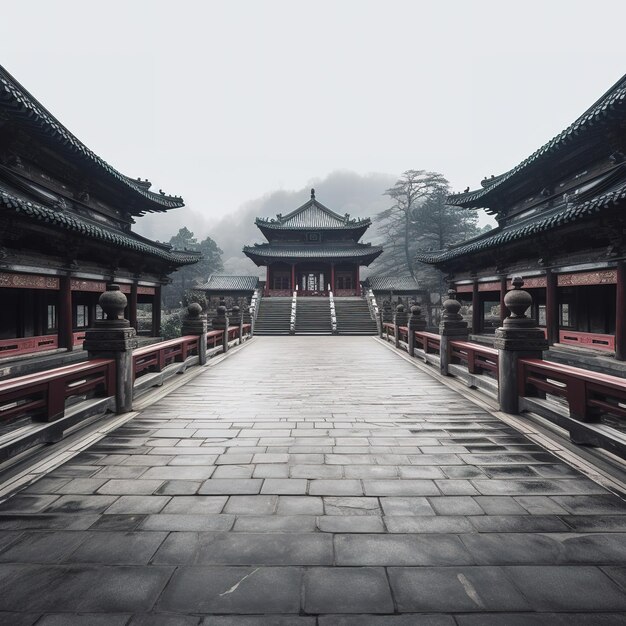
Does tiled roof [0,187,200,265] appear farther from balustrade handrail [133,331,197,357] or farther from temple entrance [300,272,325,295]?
temple entrance [300,272,325,295]

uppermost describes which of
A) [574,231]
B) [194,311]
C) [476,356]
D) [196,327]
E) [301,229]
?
[301,229]

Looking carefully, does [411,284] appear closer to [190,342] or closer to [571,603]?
[190,342]

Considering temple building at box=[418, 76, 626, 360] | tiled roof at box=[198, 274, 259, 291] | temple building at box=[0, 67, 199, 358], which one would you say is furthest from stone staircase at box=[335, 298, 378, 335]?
temple building at box=[0, 67, 199, 358]

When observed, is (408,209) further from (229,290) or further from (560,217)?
(560,217)

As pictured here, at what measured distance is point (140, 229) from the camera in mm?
134750

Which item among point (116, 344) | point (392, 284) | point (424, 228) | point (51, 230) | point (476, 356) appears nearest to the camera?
point (116, 344)

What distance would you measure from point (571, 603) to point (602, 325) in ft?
47.2

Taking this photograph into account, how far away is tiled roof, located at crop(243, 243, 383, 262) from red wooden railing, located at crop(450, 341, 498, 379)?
23966mm

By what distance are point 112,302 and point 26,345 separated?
7.15 meters

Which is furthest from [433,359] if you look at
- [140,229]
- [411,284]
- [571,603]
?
[140,229]

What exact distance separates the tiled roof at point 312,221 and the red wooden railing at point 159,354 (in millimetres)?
26420

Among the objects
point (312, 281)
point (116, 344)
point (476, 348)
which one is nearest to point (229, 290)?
point (312, 281)

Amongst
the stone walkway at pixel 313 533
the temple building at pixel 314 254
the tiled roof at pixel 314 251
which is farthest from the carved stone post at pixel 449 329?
the tiled roof at pixel 314 251

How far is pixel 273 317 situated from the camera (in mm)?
23453
